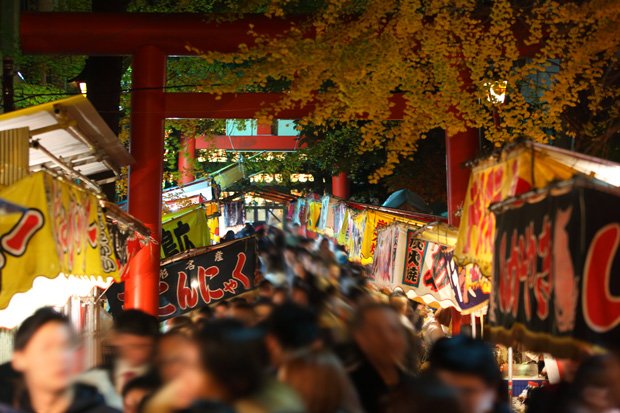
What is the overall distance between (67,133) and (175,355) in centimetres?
480

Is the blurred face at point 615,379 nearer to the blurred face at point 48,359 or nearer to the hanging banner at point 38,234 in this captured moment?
the blurred face at point 48,359

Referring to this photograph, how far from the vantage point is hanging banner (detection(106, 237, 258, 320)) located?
15.2 meters

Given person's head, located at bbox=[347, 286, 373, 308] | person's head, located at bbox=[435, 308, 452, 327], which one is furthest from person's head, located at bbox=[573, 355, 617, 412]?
person's head, located at bbox=[435, 308, 452, 327]

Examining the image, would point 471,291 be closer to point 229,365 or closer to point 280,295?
point 280,295

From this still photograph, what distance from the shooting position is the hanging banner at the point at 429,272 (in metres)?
13.2

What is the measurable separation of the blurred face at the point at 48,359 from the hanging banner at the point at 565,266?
346 centimetres

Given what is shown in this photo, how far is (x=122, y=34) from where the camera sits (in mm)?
13578

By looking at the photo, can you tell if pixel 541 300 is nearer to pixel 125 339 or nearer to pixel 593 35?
pixel 125 339

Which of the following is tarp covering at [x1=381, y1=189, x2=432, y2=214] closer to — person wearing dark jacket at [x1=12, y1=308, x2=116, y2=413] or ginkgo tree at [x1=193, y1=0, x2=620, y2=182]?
ginkgo tree at [x1=193, y1=0, x2=620, y2=182]

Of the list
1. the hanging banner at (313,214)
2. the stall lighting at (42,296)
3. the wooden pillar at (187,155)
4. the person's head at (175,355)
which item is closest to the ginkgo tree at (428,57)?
the stall lighting at (42,296)

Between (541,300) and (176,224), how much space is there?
12.2m

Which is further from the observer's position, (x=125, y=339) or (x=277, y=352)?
(x=125, y=339)

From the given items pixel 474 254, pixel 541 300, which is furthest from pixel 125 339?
pixel 474 254

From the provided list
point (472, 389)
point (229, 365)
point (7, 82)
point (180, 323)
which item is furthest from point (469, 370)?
point (7, 82)
